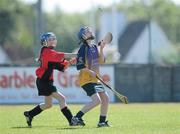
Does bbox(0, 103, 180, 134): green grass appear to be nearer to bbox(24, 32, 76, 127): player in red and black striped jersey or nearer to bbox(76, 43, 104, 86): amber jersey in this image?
bbox(24, 32, 76, 127): player in red and black striped jersey

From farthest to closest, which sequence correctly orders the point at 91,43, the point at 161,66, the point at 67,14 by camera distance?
the point at 67,14, the point at 161,66, the point at 91,43

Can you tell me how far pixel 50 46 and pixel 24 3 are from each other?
7082 centimetres

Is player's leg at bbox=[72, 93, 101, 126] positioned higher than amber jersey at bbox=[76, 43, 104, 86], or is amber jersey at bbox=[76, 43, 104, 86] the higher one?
amber jersey at bbox=[76, 43, 104, 86]

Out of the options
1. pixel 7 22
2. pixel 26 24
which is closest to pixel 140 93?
pixel 7 22

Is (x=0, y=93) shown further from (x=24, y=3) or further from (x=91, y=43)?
(x=24, y=3)

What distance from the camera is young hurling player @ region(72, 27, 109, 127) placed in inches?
661

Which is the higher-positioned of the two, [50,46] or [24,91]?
[50,46]

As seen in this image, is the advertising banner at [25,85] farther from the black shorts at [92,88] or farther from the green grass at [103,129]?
the black shorts at [92,88]

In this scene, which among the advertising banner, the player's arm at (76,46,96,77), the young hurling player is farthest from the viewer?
the advertising banner

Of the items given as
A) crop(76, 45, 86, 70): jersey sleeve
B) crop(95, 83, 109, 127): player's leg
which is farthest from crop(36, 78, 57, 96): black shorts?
crop(95, 83, 109, 127): player's leg

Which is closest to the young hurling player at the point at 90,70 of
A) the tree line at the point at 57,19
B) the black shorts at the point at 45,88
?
the black shorts at the point at 45,88

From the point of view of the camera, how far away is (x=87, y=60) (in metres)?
16.9

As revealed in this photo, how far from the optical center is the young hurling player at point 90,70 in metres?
16.8

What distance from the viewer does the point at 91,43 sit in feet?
56.0
